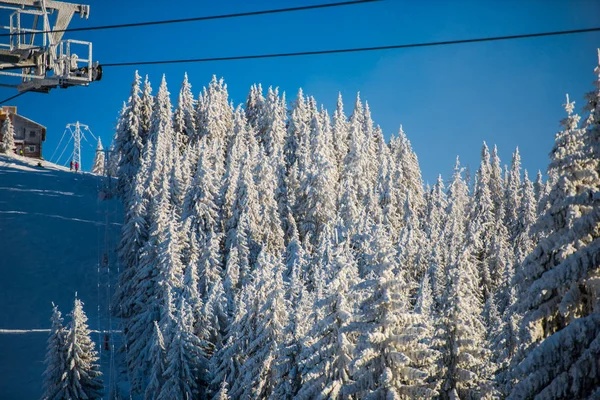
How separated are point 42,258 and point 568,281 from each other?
53842mm

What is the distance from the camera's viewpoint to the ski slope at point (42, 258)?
4369cm

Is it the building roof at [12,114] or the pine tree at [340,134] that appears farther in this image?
the building roof at [12,114]

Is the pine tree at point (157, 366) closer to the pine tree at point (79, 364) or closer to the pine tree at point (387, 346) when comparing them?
the pine tree at point (79, 364)

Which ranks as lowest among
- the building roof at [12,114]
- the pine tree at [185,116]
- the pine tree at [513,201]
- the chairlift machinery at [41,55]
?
the chairlift machinery at [41,55]

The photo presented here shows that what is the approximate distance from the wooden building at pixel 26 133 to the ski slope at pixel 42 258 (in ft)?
36.7

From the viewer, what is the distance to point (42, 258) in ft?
190

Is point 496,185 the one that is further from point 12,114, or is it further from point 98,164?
point 12,114

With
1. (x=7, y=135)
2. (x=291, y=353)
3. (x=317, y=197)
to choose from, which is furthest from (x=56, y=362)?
(x=7, y=135)

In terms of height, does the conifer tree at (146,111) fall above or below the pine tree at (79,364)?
above

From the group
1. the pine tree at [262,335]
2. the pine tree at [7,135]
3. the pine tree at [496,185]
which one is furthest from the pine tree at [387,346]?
the pine tree at [7,135]

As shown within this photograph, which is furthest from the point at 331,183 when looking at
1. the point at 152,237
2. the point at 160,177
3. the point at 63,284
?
the point at 63,284

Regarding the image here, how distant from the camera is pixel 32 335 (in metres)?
46.1

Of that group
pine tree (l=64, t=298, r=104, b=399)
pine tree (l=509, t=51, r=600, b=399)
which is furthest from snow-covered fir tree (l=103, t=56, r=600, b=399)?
pine tree (l=64, t=298, r=104, b=399)

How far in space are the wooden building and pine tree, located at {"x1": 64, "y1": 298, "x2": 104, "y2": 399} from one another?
64.9m
